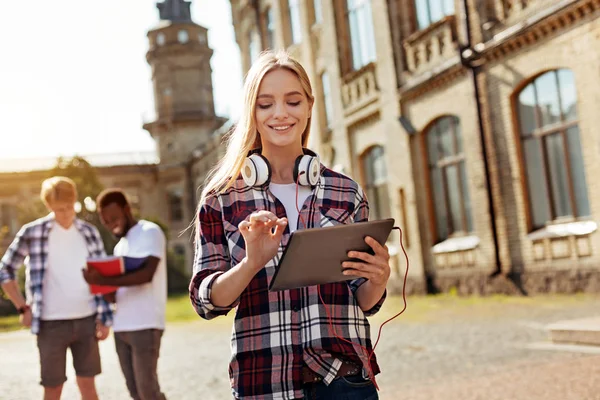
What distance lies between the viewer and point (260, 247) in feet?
6.98

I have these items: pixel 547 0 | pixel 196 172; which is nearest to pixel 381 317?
pixel 547 0

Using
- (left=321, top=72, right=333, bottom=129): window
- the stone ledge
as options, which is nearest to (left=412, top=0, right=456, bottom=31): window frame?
(left=321, top=72, right=333, bottom=129): window

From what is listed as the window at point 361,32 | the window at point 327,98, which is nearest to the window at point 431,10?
the window at point 361,32

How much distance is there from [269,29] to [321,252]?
27713 mm

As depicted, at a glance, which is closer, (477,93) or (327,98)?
(477,93)

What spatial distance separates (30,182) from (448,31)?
37940mm

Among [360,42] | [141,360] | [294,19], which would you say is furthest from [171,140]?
[141,360]

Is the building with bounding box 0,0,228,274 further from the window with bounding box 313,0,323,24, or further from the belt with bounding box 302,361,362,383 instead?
the belt with bounding box 302,361,362,383

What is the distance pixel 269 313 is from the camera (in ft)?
7.48

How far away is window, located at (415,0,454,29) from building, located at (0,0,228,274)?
30.0 metres

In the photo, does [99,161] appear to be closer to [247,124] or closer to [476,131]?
[476,131]

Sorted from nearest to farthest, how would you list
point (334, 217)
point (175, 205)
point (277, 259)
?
point (277, 259) → point (334, 217) → point (175, 205)

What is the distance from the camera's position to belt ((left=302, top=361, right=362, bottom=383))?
A: 227cm

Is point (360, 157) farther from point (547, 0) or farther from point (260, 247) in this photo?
point (260, 247)
